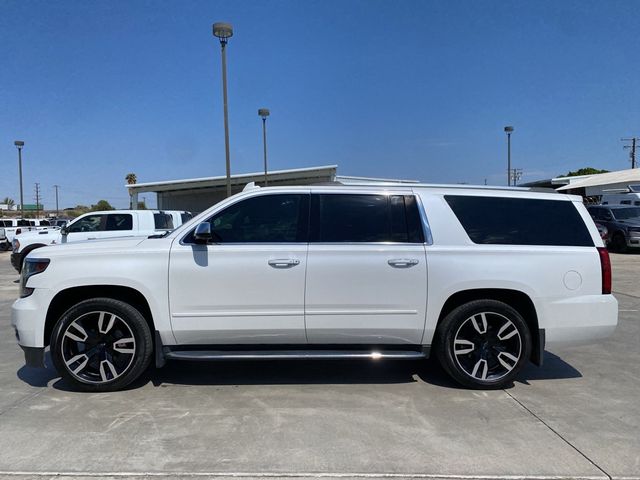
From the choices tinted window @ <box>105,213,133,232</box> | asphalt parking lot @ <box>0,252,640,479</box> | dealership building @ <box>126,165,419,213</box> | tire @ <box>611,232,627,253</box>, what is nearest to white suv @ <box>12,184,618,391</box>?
asphalt parking lot @ <box>0,252,640,479</box>

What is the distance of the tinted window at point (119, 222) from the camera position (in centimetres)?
1312

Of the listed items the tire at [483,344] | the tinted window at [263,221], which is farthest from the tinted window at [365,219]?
the tire at [483,344]

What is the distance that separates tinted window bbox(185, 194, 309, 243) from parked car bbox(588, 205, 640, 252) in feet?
57.1

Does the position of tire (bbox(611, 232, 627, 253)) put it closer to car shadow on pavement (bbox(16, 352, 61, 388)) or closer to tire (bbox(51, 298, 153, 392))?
tire (bbox(51, 298, 153, 392))

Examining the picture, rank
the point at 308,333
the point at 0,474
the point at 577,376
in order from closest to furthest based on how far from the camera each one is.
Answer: the point at 0,474 < the point at 308,333 < the point at 577,376

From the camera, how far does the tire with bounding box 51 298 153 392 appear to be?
14.8 ft

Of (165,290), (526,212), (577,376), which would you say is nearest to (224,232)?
(165,290)

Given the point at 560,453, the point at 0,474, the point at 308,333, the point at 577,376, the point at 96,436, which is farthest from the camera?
the point at 577,376

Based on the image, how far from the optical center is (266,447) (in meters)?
3.57

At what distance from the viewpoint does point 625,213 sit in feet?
63.6

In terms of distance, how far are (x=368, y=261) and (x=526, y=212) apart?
1626mm

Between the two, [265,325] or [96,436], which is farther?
[265,325]

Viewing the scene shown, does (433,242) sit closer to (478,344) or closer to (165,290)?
(478,344)

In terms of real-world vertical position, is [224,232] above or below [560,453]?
above
